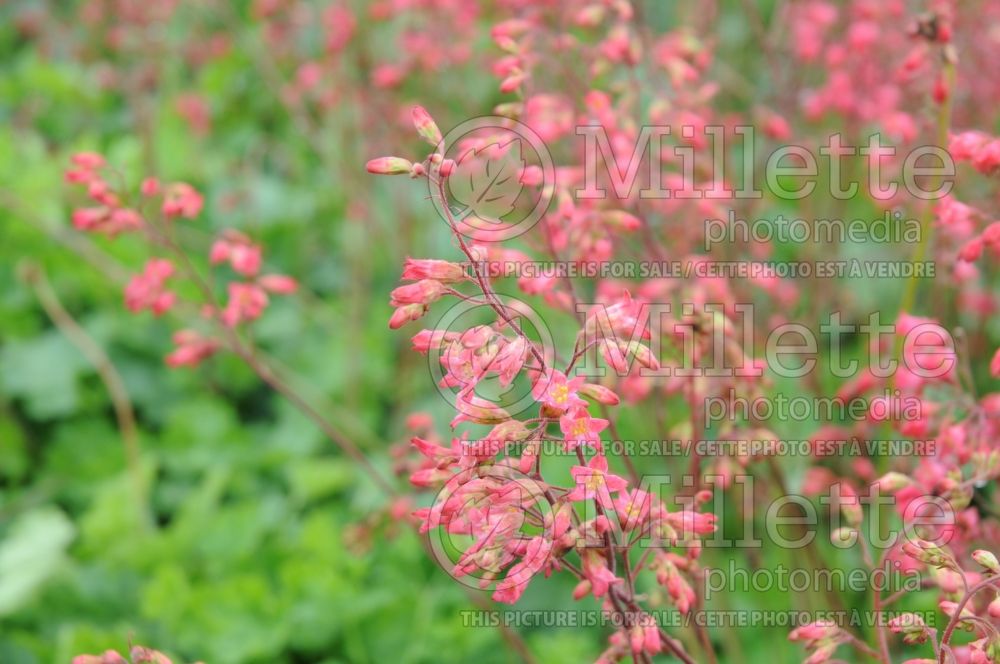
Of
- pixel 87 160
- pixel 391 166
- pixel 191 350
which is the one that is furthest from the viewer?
pixel 191 350

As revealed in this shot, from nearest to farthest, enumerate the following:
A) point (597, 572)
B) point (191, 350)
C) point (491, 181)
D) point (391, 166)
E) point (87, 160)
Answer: point (597, 572)
point (391, 166)
point (87, 160)
point (191, 350)
point (491, 181)

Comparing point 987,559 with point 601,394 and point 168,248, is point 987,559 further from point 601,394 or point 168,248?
point 168,248

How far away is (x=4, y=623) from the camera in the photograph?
2.63 meters

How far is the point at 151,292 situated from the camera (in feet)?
6.75

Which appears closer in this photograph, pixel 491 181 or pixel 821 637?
pixel 821 637

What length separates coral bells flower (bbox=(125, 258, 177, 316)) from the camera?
2023 mm

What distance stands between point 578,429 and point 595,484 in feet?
0.23

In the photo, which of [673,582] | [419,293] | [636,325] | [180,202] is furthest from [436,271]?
[180,202]

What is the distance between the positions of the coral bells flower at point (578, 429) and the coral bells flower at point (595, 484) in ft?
0.09

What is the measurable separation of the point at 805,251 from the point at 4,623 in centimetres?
252

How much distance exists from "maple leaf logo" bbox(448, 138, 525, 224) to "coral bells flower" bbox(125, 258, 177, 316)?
62 cm

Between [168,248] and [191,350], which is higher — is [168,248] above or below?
above

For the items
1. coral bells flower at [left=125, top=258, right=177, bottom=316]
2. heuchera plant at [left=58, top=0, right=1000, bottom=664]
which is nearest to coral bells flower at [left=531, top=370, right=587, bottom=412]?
heuchera plant at [left=58, top=0, right=1000, bottom=664]

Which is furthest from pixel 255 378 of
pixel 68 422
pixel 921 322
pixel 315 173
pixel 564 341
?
pixel 921 322
